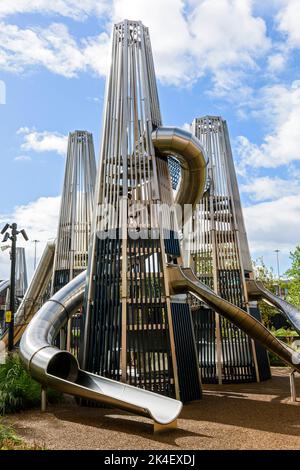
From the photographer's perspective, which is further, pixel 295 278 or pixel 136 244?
pixel 295 278

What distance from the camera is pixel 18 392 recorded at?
450 inches

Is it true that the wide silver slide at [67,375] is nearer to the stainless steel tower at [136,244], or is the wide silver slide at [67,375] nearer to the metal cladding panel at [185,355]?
the stainless steel tower at [136,244]

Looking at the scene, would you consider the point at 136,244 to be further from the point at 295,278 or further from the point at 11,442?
the point at 295,278

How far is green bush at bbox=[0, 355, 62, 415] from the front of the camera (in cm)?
1108

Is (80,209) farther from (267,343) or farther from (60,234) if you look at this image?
(267,343)

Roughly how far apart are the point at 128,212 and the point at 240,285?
7.78 metres

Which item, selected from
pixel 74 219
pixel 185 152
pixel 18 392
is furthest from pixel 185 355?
pixel 74 219

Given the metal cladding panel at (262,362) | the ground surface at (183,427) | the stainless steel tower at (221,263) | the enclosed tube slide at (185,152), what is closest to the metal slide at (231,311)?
the ground surface at (183,427)

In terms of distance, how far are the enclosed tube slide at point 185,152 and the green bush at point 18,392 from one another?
7809mm

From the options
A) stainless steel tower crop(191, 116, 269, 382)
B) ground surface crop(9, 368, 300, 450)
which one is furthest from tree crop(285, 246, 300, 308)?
ground surface crop(9, 368, 300, 450)

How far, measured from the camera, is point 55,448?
7.79 m

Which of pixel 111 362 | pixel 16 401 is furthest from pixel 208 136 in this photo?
pixel 16 401

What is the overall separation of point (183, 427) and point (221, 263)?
10.2 meters

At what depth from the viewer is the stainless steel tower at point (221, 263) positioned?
17891mm
